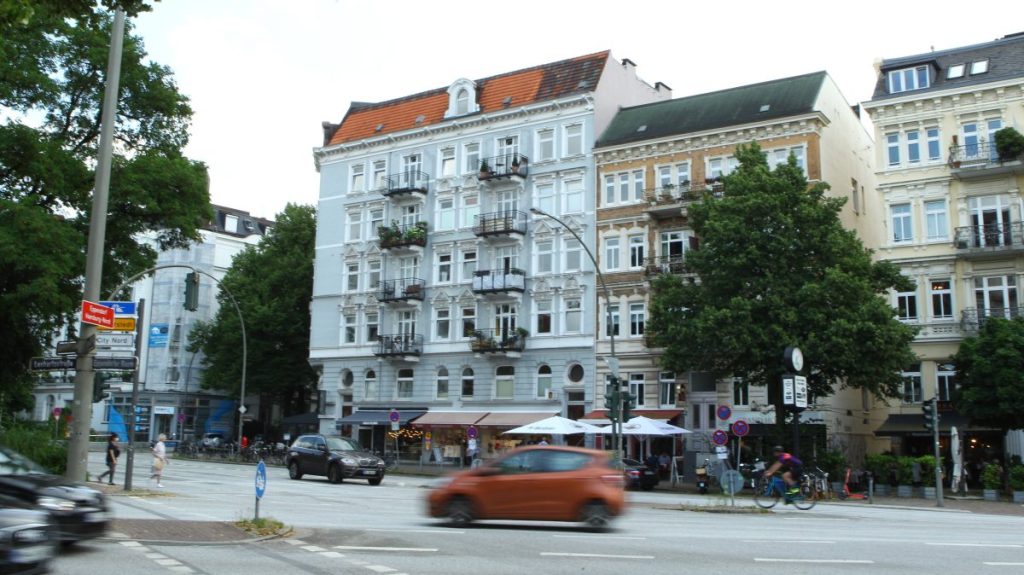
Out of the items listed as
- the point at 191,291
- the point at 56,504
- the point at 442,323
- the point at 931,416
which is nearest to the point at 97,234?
the point at 56,504

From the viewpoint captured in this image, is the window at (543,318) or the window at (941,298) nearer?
the window at (941,298)

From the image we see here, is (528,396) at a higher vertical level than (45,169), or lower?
lower

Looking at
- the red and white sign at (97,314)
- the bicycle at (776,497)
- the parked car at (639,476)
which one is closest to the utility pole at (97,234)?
the red and white sign at (97,314)

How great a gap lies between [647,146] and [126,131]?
25077 mm

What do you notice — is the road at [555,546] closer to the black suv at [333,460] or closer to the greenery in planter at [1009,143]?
the black suv at [333,460]

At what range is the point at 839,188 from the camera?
45.0 metres

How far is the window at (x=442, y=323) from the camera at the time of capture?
51750mm

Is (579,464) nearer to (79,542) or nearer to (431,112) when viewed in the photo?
(79,542)

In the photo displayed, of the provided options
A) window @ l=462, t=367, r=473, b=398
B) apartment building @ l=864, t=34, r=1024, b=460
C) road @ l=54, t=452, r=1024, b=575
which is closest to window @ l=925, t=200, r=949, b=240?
apartment building @ l=864, t=34, r=1024, b=460

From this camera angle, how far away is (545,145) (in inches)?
1983

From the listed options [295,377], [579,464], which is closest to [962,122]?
[579,464]

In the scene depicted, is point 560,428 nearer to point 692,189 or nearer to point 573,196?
point 692,189

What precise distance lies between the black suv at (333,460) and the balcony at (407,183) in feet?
69.9

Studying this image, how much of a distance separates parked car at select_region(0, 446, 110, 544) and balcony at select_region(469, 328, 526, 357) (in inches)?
1371
